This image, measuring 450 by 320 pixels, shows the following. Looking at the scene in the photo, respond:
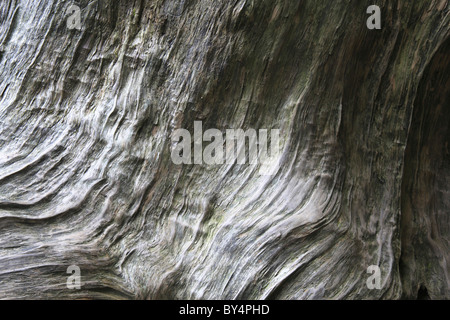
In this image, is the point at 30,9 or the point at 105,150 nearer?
the point at 105,150

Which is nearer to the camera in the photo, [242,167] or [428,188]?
[242,167]

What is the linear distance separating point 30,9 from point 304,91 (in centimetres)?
218

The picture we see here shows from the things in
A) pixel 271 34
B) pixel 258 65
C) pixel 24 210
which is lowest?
pixel 24 210

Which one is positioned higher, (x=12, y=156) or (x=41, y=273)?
(x=12, y=156)

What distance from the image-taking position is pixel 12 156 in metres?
3.00

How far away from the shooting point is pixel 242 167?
2.81m

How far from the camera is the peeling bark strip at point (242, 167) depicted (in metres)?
2.60

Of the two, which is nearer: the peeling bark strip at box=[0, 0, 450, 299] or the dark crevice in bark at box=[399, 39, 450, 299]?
the peeling bark strip at box=[0, 0, 450, 299]

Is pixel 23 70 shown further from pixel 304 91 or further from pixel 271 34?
pixel 304 91

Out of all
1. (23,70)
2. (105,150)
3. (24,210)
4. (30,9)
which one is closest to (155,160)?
(105,150)

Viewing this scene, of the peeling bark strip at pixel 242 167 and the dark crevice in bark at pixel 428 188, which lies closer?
the peeling bark strip at pixel 242 167

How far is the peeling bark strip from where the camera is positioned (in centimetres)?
260

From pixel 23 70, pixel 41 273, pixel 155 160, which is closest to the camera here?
pixel 41 273

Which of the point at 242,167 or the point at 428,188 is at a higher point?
the point at 242,167
